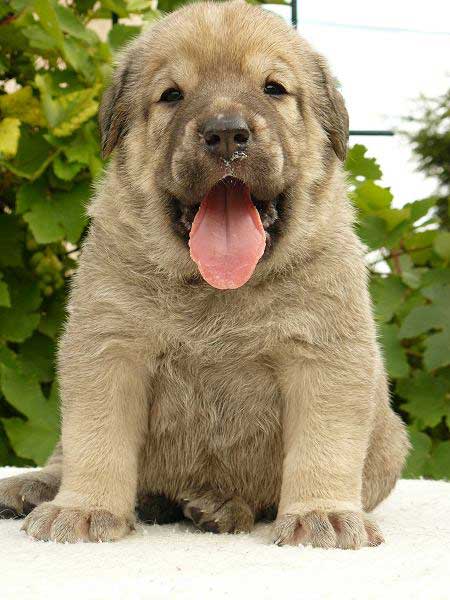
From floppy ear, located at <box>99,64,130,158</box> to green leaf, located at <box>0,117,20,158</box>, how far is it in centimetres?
54

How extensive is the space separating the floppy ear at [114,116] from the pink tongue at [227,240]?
0.64 metres

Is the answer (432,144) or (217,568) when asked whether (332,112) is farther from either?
(432,144)

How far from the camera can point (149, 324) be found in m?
3.24

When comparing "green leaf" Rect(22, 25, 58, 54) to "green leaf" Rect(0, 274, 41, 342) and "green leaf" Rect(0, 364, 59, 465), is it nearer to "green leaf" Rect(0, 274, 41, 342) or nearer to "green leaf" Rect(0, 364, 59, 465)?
"green leaf" Rect(0, 274, 41, 342)

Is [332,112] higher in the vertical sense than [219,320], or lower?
higher

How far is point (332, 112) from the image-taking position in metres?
3.67

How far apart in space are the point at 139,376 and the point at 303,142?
98 cm

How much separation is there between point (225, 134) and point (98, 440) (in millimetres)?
1021

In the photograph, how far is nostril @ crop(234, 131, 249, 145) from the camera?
2.96 m

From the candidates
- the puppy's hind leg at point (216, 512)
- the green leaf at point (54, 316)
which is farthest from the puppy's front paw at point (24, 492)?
the green leaf at point (54, 316)

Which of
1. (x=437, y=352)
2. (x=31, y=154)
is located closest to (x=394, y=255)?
(x=437, y=352)

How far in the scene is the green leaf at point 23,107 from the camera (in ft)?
14.9

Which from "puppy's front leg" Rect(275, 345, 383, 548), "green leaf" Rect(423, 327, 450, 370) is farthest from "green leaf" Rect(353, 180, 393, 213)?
"puppy's front leg" Rect(275, 345, 383, 548)

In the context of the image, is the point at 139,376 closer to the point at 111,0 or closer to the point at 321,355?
the point at 321,355
